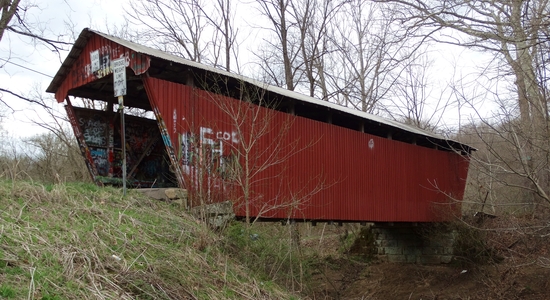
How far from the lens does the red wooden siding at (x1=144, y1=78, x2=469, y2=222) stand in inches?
321

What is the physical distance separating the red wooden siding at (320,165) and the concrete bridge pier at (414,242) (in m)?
0.83

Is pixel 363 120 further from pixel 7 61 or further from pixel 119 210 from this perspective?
pixel 7 61

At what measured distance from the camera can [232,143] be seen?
8.61m

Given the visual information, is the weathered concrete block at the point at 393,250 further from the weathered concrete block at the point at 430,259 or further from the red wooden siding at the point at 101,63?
the red wooden siding at the point at 101,63

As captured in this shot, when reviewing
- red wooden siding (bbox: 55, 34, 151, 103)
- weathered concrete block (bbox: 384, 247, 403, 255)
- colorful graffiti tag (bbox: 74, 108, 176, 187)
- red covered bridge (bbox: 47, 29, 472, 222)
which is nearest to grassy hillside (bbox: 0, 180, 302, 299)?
red covered bridge (bbox: 47, 29, 472, 222)

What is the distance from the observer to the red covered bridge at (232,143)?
7.94 m

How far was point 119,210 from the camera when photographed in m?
6.48

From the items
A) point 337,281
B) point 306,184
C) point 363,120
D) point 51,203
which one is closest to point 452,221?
point 337,281

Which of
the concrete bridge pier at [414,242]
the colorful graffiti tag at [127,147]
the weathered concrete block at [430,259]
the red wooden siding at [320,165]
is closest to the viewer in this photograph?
the red wooden siding at [320,165]

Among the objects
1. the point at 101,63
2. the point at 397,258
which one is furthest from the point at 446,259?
the point at 101,63

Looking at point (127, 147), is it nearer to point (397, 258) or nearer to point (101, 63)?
point (101, 63)

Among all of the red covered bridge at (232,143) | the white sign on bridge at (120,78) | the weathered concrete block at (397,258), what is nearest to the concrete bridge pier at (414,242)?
the weathered concrete block at (397,258)

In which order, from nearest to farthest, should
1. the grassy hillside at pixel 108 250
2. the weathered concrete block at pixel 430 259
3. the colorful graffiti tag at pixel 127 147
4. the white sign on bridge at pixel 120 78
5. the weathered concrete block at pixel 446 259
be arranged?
the grassy hillside at pixel 108 250 < the white sign on bridge at pixel 120 78 < the colorful graffiti tag at pixel 127 147 < the weathered concrete block at pixel 446 259 < the weathered concrete block at pixel 430 259

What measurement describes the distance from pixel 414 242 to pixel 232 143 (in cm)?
1003
